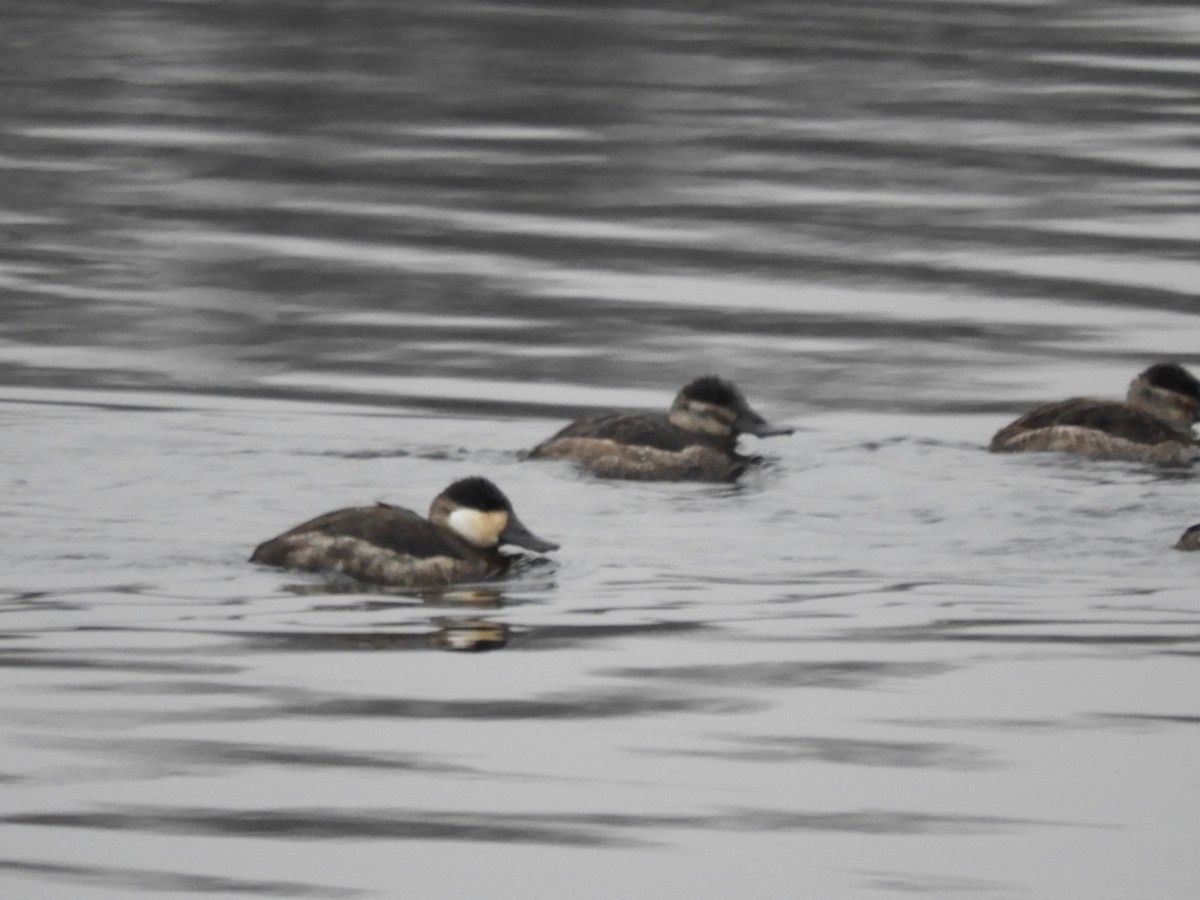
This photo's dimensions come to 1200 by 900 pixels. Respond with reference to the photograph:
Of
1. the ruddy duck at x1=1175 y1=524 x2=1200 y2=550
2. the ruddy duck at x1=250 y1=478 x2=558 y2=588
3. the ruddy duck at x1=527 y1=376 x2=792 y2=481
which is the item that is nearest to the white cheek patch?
the ruddy duck at x1=250 y1=478 x2=558 y2=588

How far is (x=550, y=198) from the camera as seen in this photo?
23.6 m

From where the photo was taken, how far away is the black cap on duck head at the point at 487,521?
13422 mm

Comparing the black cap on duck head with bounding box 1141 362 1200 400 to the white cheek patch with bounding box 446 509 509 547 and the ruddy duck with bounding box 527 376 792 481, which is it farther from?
the white cheek patch with bounding box 446 509 509 547

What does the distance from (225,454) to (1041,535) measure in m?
4.14

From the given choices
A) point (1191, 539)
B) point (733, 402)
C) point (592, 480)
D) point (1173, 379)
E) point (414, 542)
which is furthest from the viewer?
point (1173, 379)

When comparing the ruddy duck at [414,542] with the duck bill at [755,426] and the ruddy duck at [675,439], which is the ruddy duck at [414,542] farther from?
the duck bill at [755,426]

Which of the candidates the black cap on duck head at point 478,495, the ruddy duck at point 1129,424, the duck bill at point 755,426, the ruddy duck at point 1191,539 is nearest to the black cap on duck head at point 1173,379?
the ruddy duck at point 1129,424

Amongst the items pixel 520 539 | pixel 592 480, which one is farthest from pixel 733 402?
pixel 520 539

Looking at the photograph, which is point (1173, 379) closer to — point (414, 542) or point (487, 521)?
point (487, 521)

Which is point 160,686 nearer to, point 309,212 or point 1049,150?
point 309,212

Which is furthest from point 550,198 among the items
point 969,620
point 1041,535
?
point 969,620

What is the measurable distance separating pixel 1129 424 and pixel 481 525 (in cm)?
409

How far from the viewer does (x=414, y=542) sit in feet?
43.3

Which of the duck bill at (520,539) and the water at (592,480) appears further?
the duck bill at (520,539)
